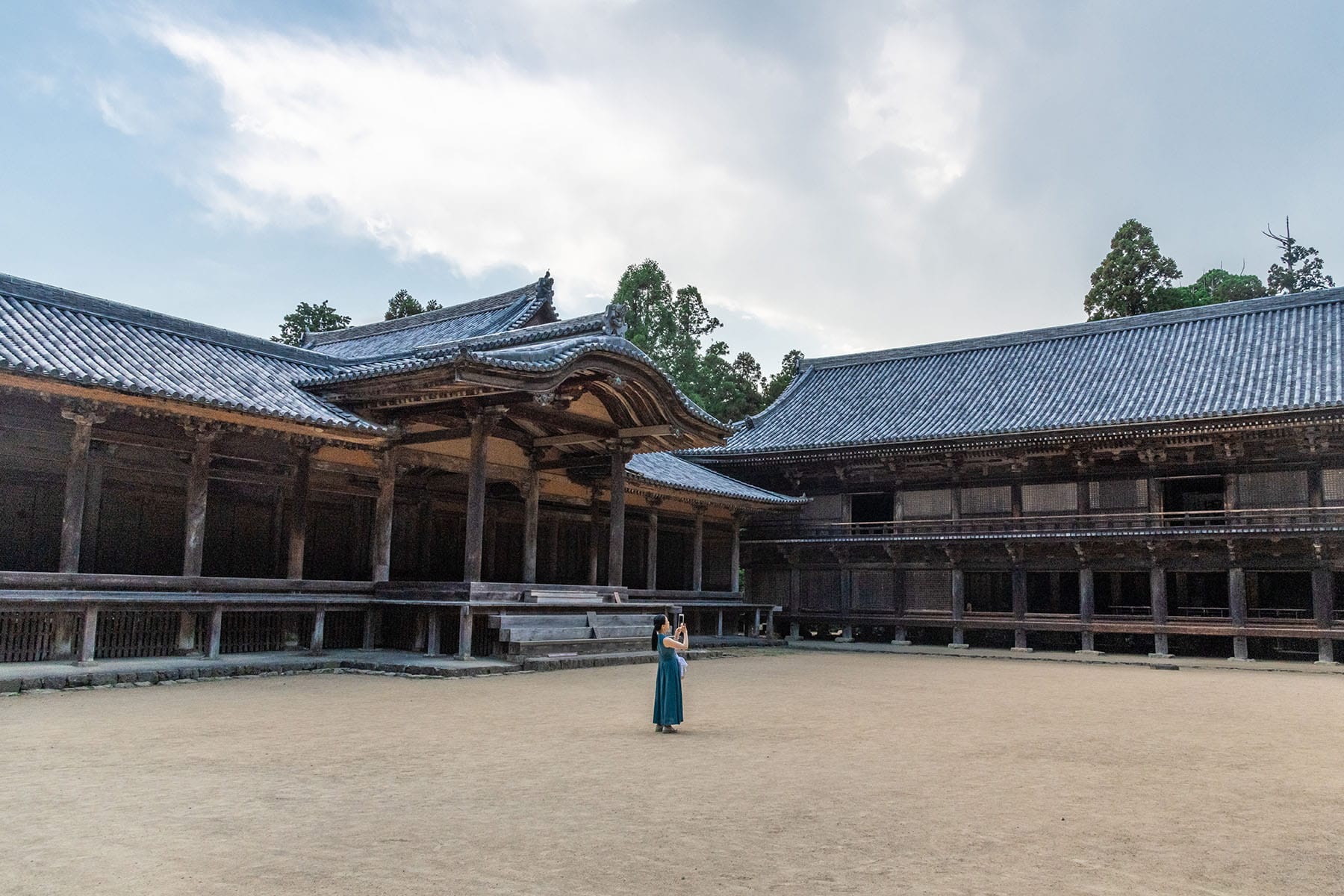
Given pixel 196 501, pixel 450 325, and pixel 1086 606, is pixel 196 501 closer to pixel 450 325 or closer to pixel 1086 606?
pixel 450 325

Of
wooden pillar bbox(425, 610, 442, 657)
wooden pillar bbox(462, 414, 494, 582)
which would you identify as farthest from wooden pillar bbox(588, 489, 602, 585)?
wooden pillar bbox(425, 610, 442, 657)

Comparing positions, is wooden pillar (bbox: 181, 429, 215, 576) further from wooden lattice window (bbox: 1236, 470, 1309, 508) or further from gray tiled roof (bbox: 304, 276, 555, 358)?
wooden lattice window (bbox: 1236, 470, 1309, 508)

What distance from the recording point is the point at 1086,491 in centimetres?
2528

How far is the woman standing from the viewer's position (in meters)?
9.35

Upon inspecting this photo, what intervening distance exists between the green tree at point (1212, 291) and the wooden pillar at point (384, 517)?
38099mm

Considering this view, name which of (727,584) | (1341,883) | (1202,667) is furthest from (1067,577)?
(1341,883)

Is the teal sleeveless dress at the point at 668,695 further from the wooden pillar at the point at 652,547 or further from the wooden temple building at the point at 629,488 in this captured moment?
the wooden pillar at the point at 652,547

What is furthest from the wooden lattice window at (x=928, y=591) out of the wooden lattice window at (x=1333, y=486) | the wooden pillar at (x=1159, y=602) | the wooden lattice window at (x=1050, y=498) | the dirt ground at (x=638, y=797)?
the dirt ground at (x=638, y=797)

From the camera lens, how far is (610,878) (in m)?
4.54

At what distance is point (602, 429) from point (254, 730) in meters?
11.5

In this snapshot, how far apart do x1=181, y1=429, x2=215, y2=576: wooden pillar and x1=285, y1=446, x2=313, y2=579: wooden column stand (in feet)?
5.30

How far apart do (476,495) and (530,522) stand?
132 inches

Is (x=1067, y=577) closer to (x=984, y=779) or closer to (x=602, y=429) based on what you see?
(x=602, y=429)

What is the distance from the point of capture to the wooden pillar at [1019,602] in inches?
1011
